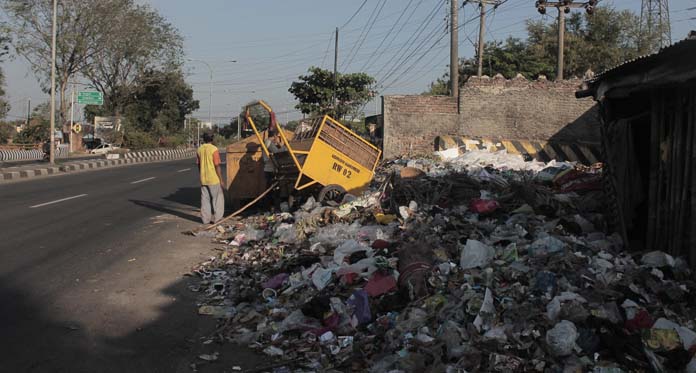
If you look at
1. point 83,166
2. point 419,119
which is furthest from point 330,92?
point 419,119

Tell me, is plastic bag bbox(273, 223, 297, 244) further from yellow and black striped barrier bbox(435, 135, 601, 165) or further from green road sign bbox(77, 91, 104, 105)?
green road sign bbox(77, 91, 104, 105)

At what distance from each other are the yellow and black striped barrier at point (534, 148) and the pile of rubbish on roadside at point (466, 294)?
8.68 meters

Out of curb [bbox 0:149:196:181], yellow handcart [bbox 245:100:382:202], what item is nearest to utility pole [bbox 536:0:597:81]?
yellow handcart [bbox 245:100:382:202]

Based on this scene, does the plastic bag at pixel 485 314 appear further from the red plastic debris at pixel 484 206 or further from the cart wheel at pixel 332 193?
the cart wheel at pixel 332 193

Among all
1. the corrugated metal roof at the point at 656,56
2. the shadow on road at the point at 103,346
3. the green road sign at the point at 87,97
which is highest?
the green road sign at the point at 87,97

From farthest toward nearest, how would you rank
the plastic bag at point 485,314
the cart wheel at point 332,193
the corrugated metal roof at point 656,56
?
1. the cart wheel at point 332,193
2. the corrugated metal roof at point 656,56
3. the plastic bag at point 485,314

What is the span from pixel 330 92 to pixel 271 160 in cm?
2398

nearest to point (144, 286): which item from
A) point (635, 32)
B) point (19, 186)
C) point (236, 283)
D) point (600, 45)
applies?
point (236, 283)

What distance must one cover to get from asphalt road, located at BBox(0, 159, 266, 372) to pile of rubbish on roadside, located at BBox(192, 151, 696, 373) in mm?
426

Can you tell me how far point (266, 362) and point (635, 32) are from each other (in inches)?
1567

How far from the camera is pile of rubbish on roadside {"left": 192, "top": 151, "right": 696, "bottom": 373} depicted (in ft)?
13.4

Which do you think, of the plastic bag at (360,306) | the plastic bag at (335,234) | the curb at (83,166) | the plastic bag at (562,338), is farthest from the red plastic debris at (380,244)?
the curb at (83,166)

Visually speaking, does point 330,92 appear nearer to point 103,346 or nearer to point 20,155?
point 20,155

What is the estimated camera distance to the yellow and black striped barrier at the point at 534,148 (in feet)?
53.6
